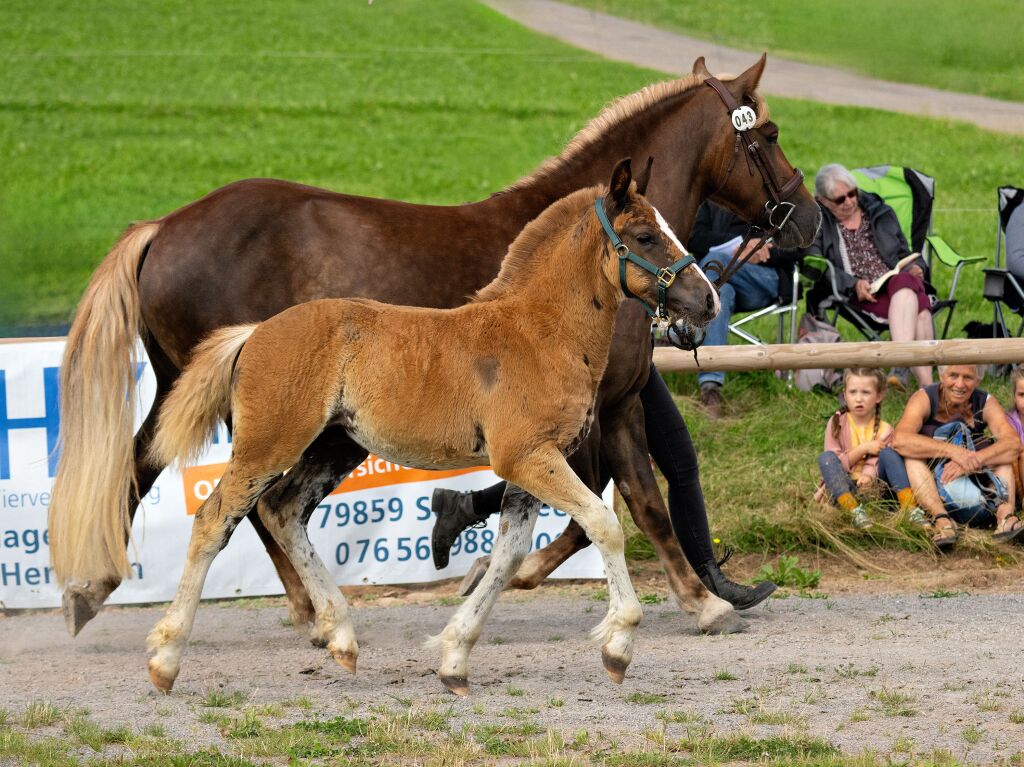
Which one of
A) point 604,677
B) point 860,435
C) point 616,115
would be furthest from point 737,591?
point 616,115

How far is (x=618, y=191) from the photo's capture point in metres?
4.71

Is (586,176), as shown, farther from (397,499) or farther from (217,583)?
(217,583)

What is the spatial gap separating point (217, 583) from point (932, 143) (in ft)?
36.8

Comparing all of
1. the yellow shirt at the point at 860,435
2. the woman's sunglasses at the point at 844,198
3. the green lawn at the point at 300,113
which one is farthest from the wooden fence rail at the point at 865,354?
the green lawn at the point at 300,113

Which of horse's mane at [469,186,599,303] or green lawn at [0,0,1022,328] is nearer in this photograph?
horse's mane at [469,186,599,303]

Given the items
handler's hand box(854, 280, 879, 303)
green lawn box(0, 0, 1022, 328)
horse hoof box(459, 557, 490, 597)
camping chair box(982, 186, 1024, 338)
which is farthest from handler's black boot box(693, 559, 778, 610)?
green lawn box(0, 0, 1022, 328)

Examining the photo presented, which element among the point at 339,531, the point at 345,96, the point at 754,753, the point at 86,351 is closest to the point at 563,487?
the point at 754,753

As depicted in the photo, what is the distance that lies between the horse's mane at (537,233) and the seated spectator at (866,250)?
4472 millimetres

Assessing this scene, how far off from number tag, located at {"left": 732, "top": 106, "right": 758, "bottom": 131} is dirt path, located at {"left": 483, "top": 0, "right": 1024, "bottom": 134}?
9.65 meters

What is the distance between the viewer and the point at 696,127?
5887 mm

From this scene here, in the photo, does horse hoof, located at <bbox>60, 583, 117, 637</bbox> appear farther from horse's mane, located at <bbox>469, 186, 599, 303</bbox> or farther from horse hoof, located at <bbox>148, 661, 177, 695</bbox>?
horse's mane, located at <bbox>469, 186, 599, 303</bbox>

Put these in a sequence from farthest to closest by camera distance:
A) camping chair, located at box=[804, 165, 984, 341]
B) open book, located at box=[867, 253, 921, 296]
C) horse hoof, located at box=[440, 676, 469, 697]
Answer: camping chair, located at box=[804, 165, 984, 341]
open book, located at box=[867, 253, 921, 296]
horse hoof, located at box=[440, 676, 469, 697]

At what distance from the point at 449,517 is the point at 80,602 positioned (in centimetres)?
159

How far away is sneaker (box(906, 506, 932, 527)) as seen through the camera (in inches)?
284
